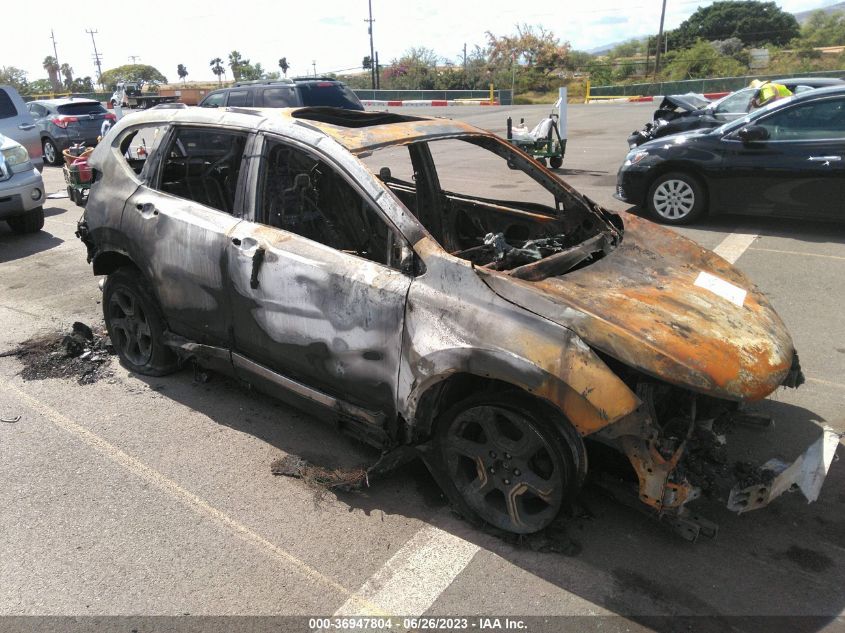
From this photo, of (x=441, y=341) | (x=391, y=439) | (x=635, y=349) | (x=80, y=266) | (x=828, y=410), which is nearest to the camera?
(x=635, y=349)

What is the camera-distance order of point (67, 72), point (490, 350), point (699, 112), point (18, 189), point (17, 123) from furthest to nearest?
point (67, 72)
point (699, 112)
point (17, 123)
point (18, 189)
point (490, 350)

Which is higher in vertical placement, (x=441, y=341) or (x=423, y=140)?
(x=423, y=140)

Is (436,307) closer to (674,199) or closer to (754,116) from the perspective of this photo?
(674,199)

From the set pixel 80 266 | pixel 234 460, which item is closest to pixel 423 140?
pixel 234 460

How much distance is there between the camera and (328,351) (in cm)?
333

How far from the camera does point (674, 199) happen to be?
27.7 feet

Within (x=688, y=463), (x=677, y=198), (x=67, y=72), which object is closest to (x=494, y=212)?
(x=688, y=463)

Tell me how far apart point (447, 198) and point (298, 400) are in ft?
6.07

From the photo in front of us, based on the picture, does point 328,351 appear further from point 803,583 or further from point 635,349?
point 803,583

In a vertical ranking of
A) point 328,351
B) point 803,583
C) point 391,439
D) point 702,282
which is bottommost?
point 803,583

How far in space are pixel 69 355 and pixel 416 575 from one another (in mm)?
3588

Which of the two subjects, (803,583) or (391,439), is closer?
(803,583)

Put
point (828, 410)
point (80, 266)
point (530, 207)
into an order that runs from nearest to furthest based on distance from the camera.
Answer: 1. point (828, 410)
2. point (530, 207)
3. point (80, 266)

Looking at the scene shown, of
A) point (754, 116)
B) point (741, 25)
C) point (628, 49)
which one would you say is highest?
point (741, 25)
